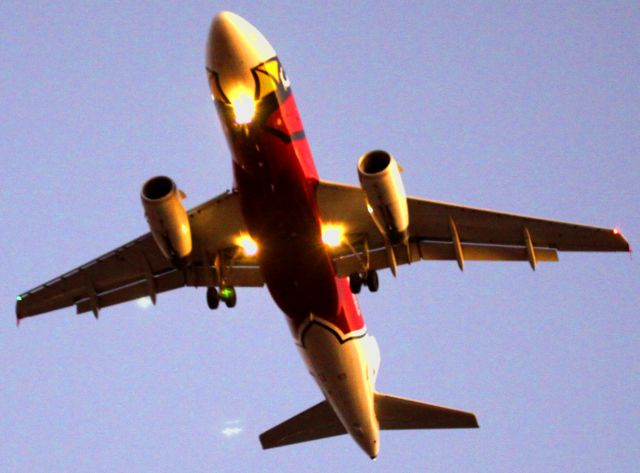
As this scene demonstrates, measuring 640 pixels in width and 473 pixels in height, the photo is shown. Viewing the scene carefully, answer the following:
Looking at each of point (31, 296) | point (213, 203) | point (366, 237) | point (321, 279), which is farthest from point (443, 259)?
point (31, 296)

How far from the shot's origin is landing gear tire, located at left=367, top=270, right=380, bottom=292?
24.3 metres

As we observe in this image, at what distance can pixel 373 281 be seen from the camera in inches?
957

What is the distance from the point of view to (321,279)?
22797mm

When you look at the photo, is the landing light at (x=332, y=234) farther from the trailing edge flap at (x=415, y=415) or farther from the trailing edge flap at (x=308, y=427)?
the trailing edge flap at (x=308, y=427)

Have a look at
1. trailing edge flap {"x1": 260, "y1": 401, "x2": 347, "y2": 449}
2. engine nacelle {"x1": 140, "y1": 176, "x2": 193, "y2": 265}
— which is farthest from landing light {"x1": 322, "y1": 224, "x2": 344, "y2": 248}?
trailing edge flap {"x1": 260, "y1": 401, "x2": 347, "y2": 449}

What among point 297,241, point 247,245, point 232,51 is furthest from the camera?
point 247,245

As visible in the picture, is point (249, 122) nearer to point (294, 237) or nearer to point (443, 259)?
point (294, 237)

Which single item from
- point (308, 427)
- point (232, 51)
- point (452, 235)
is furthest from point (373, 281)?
point (232, 51)

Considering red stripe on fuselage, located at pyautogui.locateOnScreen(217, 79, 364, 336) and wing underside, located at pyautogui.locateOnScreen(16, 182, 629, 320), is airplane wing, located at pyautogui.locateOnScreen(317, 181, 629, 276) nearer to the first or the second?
wing underside, located at pyautogui.locateOnScreen(16, 182, 629, 320)

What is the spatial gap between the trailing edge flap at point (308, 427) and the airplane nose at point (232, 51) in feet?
38.8

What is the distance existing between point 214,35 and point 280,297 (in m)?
6.47

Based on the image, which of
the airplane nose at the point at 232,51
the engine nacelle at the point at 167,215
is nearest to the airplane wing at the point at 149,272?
the engine nacelle at the point at 167,215

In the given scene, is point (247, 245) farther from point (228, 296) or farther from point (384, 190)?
point (384, 190)

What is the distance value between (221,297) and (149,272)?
7.98ft
